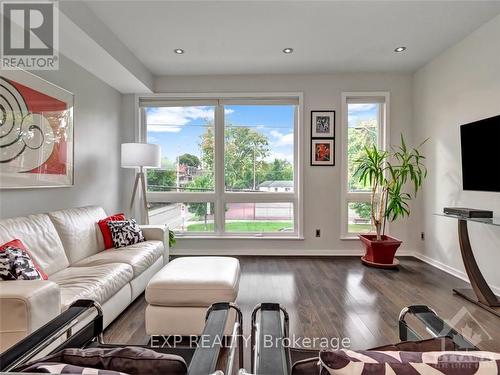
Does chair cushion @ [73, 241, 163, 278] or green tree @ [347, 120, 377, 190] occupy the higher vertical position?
green tree @ [347, 120, 377, 190]

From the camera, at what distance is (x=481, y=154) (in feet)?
8.86

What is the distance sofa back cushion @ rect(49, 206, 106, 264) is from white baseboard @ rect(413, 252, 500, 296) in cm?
408

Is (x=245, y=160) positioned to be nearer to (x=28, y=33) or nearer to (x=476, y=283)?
(x=28, y=33)

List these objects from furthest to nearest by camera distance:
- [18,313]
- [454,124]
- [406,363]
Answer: [454,124], [18,313], [406,363]

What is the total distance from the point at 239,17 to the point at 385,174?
9.84ft

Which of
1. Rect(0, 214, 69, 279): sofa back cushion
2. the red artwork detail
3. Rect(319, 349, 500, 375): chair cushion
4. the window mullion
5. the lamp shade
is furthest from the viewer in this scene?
the window mullion

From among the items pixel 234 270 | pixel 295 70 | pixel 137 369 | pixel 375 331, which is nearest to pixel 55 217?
pixel 234 270

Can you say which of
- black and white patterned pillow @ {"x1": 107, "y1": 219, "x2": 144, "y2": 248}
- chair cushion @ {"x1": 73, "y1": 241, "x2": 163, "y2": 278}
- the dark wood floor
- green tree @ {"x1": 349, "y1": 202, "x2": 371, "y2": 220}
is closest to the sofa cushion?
chair cushion @ {"x1": 73, "y1": 241, "x2": 163, "y2": 278}

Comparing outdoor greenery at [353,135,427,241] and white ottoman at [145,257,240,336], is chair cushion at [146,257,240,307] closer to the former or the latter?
white ottoman at [145,257,240,336]

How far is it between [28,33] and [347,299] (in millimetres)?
3733

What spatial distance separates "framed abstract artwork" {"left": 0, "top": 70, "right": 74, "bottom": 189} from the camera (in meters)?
2.17

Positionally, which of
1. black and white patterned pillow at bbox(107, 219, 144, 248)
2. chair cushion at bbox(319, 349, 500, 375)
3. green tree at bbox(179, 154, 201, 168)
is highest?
green tree at bbox(179, 154, 201, 168)

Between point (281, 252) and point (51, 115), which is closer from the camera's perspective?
point (51, 115)

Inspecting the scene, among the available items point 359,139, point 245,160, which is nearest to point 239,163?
point 245,160
